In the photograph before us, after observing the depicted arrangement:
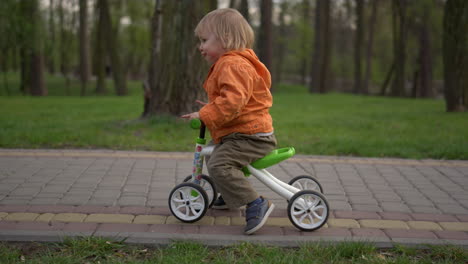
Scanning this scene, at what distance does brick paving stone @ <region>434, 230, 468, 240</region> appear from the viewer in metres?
3.56

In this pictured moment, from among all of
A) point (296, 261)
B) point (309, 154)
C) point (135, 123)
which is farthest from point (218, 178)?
point (135, 123)

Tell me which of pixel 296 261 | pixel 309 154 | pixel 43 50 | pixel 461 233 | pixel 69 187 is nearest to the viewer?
pixel 296 261

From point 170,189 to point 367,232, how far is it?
1944 millimetres

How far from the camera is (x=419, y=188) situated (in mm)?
4961

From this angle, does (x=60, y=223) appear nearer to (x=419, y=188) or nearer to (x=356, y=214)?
(x=356, y=214)

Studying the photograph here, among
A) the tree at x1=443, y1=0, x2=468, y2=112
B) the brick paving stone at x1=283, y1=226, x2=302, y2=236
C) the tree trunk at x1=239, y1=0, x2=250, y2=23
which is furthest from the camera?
the tree at x1=443, y1=0, x2=468, y2=112

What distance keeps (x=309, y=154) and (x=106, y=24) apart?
759 inches

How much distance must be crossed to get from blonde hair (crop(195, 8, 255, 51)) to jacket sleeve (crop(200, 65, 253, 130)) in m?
0.21

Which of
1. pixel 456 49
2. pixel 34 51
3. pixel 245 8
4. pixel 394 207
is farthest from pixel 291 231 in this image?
pixel 34 51

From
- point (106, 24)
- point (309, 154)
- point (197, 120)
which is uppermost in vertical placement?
point (106, 24)

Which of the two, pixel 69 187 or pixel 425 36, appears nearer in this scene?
pixel 69 187

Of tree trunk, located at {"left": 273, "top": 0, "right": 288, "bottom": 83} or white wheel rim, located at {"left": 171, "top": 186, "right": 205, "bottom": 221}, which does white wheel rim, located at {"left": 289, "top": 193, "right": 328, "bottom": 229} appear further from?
tree trunk, located at {"left": 273, "top": 0, "right": 288, "bottom": 83}

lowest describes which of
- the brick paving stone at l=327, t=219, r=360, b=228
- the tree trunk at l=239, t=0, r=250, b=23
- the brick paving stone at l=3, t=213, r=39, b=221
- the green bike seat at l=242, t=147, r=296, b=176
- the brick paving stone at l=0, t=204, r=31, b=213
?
the brick paving stone at l=327, t=219, r=360, b=228

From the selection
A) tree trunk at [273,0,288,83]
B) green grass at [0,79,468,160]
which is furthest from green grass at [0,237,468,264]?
tree trunk at [273,0,288,83]
